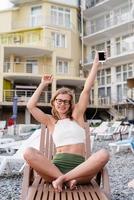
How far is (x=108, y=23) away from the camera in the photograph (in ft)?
103

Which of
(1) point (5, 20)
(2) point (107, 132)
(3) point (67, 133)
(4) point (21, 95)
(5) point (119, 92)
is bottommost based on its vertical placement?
(2) point (107, 132)

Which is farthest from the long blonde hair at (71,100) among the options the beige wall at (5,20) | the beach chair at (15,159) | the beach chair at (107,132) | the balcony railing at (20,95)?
the beige wall at (5,20)

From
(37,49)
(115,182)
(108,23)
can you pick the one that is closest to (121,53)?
(108,23)

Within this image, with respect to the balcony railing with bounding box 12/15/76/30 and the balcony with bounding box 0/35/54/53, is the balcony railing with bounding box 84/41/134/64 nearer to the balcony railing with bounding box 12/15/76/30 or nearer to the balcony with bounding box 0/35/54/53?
the balcony railing with bounding box 12/15/76/30

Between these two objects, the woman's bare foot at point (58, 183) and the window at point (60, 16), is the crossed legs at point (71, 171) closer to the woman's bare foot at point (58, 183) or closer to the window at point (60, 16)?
the woman's bare foot at point (58, 183)

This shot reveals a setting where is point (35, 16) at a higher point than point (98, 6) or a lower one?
lower

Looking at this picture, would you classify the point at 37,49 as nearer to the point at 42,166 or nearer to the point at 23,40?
the point at 23,40

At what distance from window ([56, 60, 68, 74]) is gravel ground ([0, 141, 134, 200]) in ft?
75.3

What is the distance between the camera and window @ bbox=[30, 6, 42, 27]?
3219 centimetres

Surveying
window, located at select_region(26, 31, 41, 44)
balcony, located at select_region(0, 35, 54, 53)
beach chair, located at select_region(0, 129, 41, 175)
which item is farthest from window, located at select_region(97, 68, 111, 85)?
beach chair, located at select_region(0, 129, 41, 175)

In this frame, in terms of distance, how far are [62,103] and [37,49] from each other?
25533mm

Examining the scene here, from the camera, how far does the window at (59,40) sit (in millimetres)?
31047

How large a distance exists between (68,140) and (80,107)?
42cm

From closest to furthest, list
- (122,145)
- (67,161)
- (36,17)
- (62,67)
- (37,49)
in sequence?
1. (67,161)
2. (122,145)
3. (37,49)
4. (62,67)
5. (36,17)
